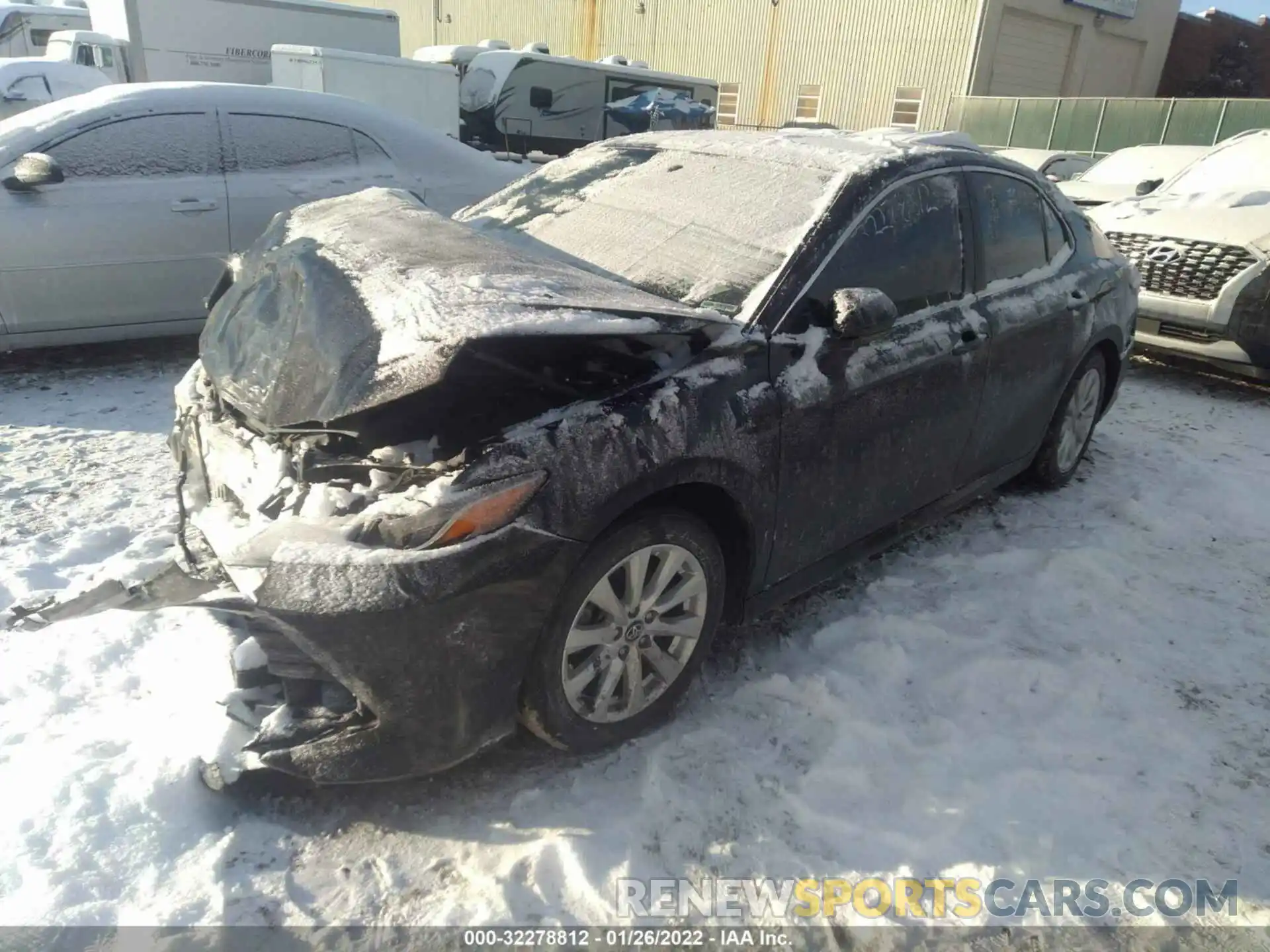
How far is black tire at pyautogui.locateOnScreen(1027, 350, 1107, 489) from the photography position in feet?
13.8

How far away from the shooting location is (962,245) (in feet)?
11.0

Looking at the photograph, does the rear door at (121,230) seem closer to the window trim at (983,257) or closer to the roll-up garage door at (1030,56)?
the window trim at (983,257)

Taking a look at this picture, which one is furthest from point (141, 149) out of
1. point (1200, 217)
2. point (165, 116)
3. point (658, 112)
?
point (658, 112)

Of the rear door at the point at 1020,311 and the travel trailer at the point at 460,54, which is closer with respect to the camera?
the rear door at the point at 1020,311

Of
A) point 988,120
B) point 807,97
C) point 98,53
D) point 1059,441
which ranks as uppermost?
point 98,53

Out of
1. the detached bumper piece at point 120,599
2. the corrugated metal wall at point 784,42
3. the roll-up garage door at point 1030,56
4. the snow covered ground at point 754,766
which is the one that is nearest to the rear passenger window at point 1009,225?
the snow covered ground at point 754,766

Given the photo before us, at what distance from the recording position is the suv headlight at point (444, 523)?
201 cm

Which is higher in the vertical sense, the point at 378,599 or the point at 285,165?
the point at 285,165

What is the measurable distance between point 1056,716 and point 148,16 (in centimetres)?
1673

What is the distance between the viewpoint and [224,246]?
5.36 metres

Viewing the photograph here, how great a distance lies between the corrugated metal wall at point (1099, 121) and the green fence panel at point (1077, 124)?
0.05ft

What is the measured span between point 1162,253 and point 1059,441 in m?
3.17

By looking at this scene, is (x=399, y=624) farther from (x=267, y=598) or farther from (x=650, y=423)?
(x=650, y=423)

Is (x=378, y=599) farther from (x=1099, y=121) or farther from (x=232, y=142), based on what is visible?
(x=1099, y=121)
